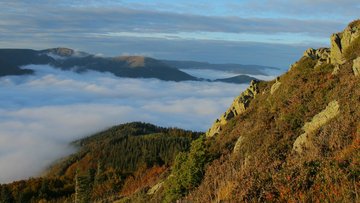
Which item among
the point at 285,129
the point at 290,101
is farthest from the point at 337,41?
the point at 285,129

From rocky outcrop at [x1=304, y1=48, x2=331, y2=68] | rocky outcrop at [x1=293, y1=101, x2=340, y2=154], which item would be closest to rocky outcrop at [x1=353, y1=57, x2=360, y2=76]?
rocky outcrop at [x1=293, y1=101, x2=340, y2=154]

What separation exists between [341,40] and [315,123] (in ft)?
69.4

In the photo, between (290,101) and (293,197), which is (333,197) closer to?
(293,197)

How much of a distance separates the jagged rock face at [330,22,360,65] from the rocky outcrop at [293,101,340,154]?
1544cm

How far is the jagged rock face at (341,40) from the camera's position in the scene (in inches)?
1619

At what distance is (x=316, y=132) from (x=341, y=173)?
10479 mm

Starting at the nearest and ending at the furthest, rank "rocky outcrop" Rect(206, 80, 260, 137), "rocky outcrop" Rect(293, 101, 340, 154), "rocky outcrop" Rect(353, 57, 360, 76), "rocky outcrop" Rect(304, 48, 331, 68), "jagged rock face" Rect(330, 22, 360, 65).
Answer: "rocky outcrop" Rect(293, 101, 340, 154), "rocky outcrop" Rect(353, 57, 360, 76), "jagged rock face" Rect(330, 22, 360, 65), "rocky outcrop" Rect(304, 48, 331, 68), "rocky outcrop" Rect(206, 80, 260, 137)

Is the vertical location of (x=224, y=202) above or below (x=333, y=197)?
below

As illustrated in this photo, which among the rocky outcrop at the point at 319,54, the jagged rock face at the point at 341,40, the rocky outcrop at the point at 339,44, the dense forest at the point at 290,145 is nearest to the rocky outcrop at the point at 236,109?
the dense forest at the point at 290,145

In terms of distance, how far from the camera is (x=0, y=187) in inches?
7087

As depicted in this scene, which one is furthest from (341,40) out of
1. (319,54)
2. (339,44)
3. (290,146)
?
(290,146)

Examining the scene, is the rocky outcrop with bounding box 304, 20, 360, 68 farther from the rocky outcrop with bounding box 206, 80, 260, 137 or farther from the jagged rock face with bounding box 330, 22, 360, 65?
the rocky outcrop with bounding box 206, 80, 260, 137

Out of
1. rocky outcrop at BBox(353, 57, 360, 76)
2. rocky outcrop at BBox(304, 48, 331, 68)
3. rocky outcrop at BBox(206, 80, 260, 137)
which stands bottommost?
rocky outcrop at BBox(206, 80, 260, 137)

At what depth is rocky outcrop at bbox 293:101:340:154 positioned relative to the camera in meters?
23.3
